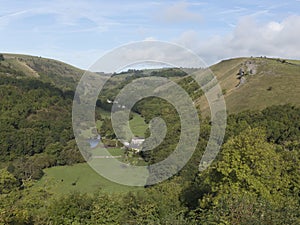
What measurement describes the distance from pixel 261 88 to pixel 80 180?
226ft

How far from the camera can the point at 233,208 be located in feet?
59.8

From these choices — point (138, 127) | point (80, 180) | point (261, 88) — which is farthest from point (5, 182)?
point (261, 88)

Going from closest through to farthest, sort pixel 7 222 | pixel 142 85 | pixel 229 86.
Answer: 1. pixel 7 222
2. pixel 142 85
3. pixel 229 86

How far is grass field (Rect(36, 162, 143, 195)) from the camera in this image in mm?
91250

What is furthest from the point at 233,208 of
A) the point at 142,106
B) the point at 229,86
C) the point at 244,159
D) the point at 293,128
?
the point at 142,106

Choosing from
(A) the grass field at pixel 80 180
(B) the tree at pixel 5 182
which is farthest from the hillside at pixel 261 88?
(B) the tree at pixel 5 182

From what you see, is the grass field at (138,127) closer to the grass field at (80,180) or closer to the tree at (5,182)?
the grass field at (80,180)

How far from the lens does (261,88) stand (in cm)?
12850

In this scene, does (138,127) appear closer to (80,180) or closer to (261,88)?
(80,180)

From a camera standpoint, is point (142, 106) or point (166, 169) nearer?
point (166, 169)

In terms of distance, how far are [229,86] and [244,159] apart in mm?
127654

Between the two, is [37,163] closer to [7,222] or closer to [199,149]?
[199,149]

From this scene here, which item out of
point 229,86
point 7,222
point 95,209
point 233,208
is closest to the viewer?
point 233,208

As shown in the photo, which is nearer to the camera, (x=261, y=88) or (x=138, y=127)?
(x=261, y=88)
